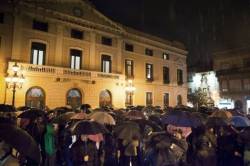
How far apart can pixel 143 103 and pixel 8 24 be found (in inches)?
695

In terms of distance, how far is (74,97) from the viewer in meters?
24.0

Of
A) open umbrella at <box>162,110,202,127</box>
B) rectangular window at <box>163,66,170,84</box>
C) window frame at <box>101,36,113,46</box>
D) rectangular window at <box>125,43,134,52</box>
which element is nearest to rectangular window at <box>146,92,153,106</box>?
rectangular window at <box>163,66,170,84</box>

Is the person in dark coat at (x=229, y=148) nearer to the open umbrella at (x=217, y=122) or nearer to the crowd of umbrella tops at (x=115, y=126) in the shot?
the open umbrella at (x=217, y=122)

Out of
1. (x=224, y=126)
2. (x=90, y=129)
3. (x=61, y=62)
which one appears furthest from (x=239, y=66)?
(x=90, y=129)

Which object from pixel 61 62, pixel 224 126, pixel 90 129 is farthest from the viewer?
pixel 61 62

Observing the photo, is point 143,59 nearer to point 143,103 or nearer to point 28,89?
point 143,103

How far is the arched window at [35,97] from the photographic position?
20953 mm

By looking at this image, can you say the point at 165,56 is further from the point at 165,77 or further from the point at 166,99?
the point at 166,99

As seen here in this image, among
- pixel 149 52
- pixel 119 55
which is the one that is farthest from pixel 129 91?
pixel 149 52

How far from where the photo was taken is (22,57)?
68.9 ft

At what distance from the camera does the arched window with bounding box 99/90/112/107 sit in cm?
2611

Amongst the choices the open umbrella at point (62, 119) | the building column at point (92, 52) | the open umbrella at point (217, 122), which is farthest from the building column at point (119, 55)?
the open umbrella at point (217, 122)

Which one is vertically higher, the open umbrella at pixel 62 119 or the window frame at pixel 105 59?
the window frame at pixel 105 59

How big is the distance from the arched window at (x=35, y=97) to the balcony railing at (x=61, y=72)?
153 cm
